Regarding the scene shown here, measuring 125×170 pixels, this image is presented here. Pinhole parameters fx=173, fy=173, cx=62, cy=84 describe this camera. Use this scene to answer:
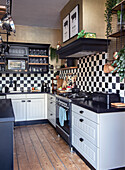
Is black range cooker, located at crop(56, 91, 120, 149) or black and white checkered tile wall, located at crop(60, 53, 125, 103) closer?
black range cooker, located at crop(56, 91, 120, 149)

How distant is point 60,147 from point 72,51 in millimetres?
1848

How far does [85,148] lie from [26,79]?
132 inches

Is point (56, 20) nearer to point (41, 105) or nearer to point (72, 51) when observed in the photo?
point (72, 51)

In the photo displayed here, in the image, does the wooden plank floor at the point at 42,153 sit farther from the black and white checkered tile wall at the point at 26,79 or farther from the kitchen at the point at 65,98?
the black and white checkered tile wall at the point at 26,79

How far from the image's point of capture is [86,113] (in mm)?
2498

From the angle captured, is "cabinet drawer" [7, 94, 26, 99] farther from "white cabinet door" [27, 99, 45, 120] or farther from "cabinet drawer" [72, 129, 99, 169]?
"cabinet drawer" [72, 129, 99, 169]

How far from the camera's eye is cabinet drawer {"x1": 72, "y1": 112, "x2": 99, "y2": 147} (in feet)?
7.43

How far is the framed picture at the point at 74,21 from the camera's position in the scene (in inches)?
132

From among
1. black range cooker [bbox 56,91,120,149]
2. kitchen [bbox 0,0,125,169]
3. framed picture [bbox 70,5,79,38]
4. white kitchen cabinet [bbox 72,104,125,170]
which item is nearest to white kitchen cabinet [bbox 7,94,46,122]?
kitchen [bbox 0,0,125,169]

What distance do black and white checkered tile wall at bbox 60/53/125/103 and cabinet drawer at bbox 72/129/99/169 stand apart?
86cm

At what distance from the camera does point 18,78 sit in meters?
5.29

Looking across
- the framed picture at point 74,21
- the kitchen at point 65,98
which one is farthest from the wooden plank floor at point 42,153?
the framed picture at point 74,21

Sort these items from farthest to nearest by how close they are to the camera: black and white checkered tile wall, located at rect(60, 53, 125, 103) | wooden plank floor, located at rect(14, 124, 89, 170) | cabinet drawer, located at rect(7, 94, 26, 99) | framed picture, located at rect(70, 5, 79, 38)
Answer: cabinet drawer, located at rect(7, 94, 26, 99)
framed picture, located at rect(70, 5, 79, 38)
black and white checkered tile wall, located at rect(60, 53, 125, 103)
wooden plank floor, located at rect(14, 124, 89, 170)

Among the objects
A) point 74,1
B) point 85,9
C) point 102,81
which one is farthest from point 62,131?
point 74,1
